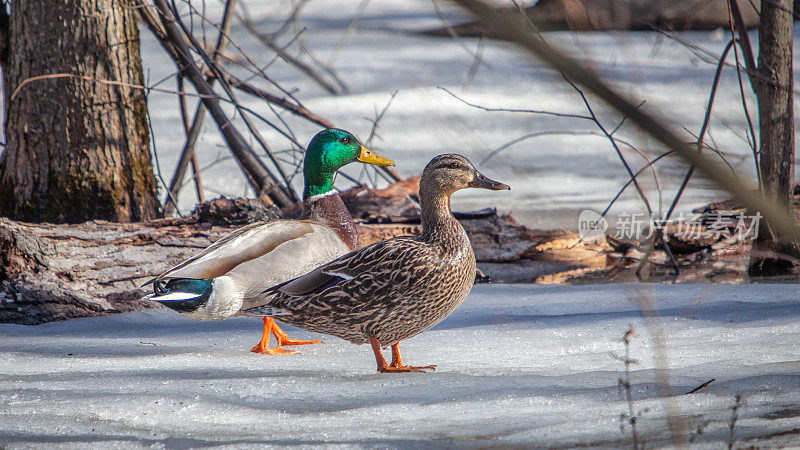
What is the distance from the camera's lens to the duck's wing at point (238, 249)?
3398 millimetres

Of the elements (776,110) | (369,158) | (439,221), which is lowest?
(439,221)

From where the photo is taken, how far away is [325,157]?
13.9 feet

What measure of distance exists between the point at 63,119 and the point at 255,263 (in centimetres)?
166

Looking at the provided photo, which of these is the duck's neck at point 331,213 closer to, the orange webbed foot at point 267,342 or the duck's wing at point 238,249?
the duck's wing at point 238,249

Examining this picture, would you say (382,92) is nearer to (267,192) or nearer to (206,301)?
(267,192)

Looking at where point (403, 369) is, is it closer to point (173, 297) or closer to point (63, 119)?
point (173, 297)

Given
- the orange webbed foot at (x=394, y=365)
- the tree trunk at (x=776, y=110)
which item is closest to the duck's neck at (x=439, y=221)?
the orange webbed foot at (x=394, y=365)

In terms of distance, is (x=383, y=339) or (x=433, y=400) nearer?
(x=433, y=400)

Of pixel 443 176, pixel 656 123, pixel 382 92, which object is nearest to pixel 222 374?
pixel 443 176

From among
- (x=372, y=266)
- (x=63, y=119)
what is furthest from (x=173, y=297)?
(x=63, y=119)

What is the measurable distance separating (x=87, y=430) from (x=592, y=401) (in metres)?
1.44

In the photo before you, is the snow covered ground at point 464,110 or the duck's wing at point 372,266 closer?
the duck's wing at point 372,266

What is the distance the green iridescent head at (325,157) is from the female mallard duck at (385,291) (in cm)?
111

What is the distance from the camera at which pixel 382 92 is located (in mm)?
9172
